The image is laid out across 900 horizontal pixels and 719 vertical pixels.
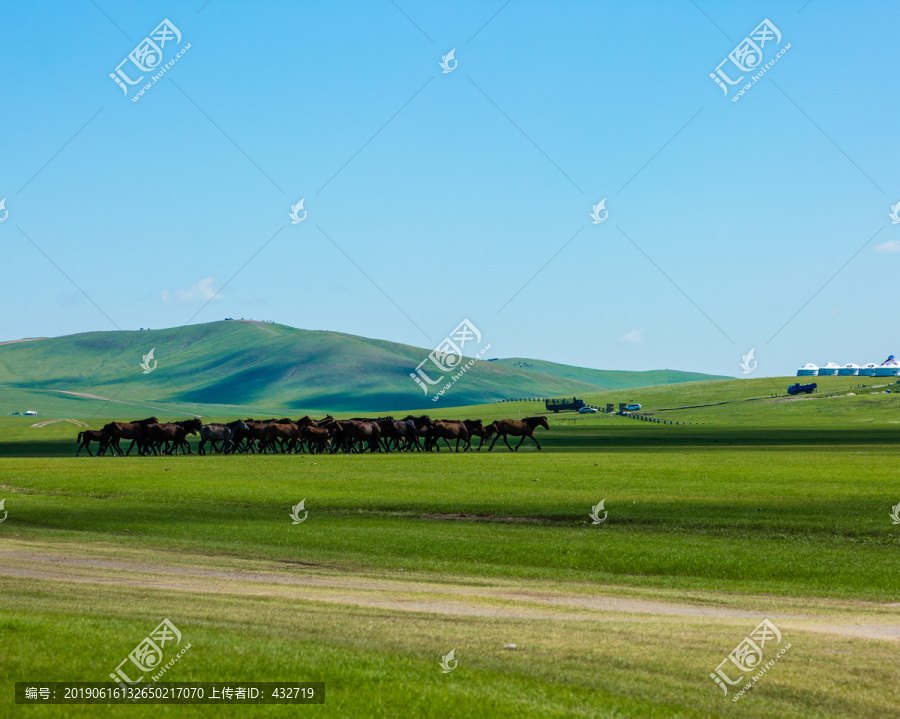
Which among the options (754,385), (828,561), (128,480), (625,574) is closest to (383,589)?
(625,574)

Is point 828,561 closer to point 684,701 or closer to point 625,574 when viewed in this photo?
point 625,574

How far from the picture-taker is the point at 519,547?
2244 centimetres

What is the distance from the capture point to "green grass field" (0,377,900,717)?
9891 millimetres

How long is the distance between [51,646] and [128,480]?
1206 inches

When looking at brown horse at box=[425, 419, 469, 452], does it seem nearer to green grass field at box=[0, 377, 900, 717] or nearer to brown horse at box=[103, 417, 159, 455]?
green grass field at box=[0, 377, 900, 717]

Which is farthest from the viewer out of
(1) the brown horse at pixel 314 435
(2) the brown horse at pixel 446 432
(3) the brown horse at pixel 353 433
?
(2) the brown horse at pixel 446 432

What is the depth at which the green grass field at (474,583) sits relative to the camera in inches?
389

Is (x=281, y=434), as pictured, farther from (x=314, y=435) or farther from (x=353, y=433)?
(x=353, y=433)

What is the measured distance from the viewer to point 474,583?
1817 cm

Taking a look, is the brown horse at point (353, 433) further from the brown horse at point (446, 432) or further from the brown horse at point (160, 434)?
the brown horse at point (160, 434)

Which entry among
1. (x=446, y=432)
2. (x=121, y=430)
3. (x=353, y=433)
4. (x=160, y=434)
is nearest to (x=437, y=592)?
(x=353, y=433)

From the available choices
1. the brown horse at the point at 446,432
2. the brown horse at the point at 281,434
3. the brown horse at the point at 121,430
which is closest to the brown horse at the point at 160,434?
the brown horse at the point at 121,430

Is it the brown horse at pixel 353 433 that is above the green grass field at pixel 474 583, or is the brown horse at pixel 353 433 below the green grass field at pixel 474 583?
above

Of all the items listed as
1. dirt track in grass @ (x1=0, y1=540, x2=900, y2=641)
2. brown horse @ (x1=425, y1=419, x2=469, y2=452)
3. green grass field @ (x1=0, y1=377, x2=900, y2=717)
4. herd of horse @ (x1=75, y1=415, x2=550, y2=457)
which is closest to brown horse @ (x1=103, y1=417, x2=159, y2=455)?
herd of horse @ (x1=75, y1=415, x2=550, y2=457)
